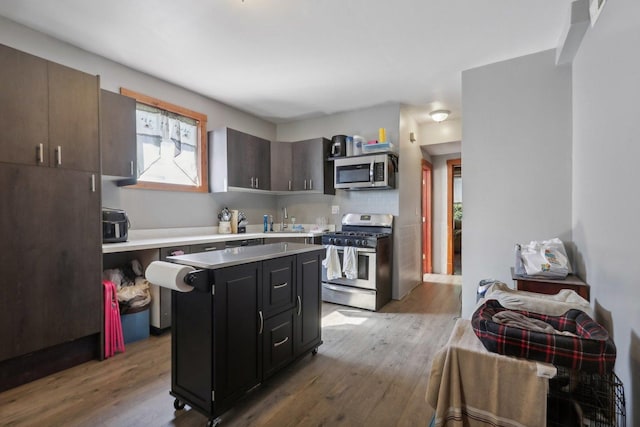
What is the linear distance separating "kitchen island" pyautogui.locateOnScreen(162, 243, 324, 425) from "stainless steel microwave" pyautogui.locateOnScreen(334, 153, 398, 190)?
1977 mm

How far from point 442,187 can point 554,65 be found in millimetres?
3216

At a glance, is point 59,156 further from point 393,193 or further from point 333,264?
point 393,193

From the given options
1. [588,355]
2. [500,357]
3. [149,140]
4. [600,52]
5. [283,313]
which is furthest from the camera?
[149,140]

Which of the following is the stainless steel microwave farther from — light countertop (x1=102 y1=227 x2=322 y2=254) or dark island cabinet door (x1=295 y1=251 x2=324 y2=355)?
dark island cabinet door (x1=295 y1=251 x2=324 y2=355)

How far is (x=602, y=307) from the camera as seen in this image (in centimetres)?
166

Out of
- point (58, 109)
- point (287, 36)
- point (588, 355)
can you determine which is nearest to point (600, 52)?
point (588, 355)

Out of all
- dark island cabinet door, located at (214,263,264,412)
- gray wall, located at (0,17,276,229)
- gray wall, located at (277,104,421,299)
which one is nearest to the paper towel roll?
dark island cabinet door, located at (214,263,264,412)

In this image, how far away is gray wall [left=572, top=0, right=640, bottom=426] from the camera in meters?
1.27

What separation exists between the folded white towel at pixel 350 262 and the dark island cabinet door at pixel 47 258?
2.41 metres

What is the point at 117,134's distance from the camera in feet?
8.73

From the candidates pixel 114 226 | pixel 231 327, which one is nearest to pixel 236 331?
pixel 231 327

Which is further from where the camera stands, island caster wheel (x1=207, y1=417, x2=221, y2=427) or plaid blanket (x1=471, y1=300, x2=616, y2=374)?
island caster wheel (x1=207, y1=417, x2=221, y2=427)

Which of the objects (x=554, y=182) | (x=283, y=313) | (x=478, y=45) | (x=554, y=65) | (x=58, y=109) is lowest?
(x=283, y=313)

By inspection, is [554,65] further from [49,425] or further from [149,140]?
[49,425]
